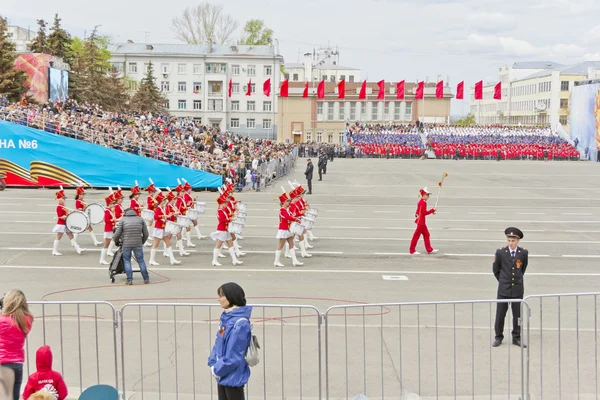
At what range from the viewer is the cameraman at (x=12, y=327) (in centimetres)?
669

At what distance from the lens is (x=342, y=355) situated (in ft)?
31.1

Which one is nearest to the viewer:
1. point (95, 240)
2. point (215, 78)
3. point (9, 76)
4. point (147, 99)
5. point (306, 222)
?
point (306, 222)

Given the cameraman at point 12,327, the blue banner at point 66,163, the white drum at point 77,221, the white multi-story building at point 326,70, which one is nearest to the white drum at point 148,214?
the white drum at point 77,221

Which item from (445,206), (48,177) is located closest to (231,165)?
(48,177)

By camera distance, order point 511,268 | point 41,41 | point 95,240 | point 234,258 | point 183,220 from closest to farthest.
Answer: point 511,268, point 234,258, point 183,220, point 95,240, point 41,41

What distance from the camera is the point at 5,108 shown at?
3800 cm

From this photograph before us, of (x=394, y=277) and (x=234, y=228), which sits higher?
(x=234, y=228)

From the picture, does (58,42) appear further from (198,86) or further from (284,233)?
(284,233)

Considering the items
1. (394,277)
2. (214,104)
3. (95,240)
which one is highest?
(214,104)

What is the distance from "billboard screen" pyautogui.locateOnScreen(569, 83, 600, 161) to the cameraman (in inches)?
2551

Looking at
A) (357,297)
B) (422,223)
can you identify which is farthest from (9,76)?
(357,297)

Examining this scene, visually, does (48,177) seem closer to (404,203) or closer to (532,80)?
(404,203)

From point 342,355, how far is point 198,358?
1764 millimetres

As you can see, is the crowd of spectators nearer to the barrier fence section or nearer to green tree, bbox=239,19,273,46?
the barrier fence section
